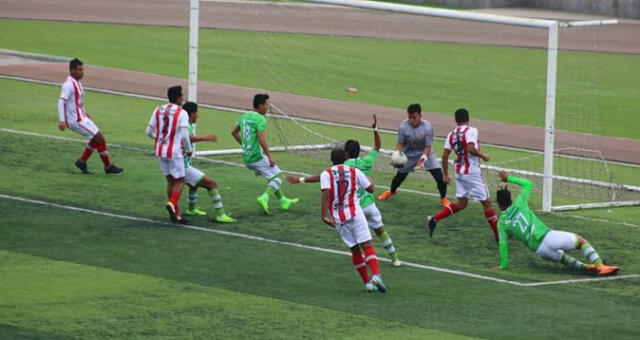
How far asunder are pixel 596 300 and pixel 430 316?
2.36 m

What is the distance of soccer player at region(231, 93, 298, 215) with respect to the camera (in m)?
19.6

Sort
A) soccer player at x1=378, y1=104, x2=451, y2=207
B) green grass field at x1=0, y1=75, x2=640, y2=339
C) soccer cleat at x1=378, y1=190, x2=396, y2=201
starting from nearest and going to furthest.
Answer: green grass field at x1=0, y1=75, x2=640, y2=339 → soccer player at x1=378, y1=104, x2=451, y2=207 → soccer cleat at x1=378, y1=190, x2=396, y2=201

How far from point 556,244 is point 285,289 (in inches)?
152

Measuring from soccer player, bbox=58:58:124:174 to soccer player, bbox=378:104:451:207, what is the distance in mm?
5295

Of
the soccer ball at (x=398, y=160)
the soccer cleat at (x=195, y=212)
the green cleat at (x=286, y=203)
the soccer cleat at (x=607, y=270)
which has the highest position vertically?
the soccer ball at (x=398, y=160)

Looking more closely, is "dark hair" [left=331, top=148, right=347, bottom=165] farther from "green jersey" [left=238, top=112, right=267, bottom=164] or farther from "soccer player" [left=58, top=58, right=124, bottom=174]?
"soccer player" [left=58, top=58, right=124, bottom=174]

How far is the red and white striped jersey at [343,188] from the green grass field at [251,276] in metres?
1.00

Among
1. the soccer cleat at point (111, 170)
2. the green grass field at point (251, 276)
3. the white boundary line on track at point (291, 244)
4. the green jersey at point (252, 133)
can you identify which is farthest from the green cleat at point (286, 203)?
the soccer cleat at point (111, 170)

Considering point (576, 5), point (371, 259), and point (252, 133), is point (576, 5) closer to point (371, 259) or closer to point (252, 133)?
point (252, 133)

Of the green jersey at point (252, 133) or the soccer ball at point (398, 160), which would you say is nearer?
the green jersey at point (252, 133)

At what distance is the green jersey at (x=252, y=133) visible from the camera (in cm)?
1961

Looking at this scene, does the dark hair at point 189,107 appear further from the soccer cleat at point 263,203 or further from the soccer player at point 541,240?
the soccer player at point 541,240

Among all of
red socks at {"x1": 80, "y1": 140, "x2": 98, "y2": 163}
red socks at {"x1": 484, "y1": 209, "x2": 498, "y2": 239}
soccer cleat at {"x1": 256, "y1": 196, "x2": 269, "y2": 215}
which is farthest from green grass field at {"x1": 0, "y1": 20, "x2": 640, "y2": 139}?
soccer cleat at {"x1": 256, "y1": 196, "x2": 269, "y2": 215}

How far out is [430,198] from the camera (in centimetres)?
2195
